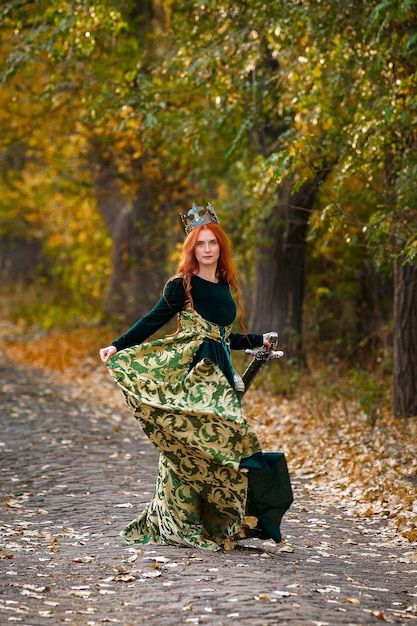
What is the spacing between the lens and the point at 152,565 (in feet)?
18.6

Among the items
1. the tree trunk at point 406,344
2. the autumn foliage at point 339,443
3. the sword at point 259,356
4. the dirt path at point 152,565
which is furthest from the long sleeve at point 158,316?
the tree trunk at point 406,344

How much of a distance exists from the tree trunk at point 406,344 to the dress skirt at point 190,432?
470 cm

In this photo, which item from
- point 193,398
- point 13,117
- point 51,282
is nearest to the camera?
point 193,398

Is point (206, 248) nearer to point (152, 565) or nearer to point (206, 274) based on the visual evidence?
point (206, 274)

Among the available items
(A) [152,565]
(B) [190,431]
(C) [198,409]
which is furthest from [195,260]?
(A) [152,565]

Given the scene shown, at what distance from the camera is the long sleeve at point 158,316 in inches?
243

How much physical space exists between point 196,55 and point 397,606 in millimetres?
7291

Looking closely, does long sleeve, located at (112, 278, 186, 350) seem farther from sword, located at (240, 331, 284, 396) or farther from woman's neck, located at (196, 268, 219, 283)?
sword, located at (240, 331, 284, 396)

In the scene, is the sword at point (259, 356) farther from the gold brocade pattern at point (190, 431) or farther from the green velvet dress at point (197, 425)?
the gold brocade pattern at point (190, 431)

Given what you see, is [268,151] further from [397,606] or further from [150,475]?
[397,606]

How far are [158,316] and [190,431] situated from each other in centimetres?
77

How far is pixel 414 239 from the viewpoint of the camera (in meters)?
7.93

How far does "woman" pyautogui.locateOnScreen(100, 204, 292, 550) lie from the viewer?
5879mm

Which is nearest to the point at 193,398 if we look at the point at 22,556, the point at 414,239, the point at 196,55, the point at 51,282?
the point at 22,556
